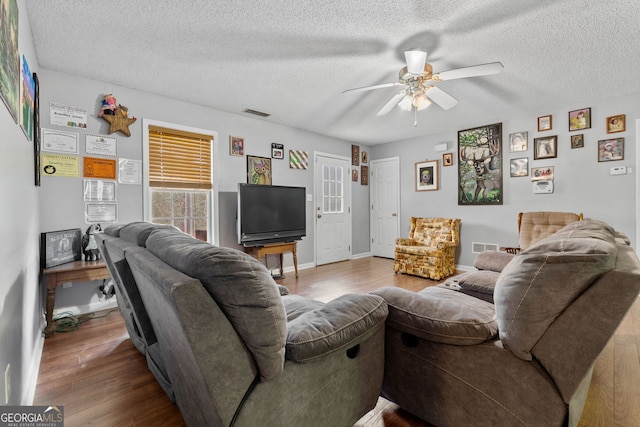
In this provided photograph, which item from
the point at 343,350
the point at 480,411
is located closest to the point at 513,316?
the point at 480,411

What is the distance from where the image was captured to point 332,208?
5.60 meters

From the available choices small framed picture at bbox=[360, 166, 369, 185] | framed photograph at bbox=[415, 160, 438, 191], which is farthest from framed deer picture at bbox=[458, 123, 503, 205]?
small framed picture at bbox=[360, 166, 369, 185]

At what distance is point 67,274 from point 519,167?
5565 millimetres

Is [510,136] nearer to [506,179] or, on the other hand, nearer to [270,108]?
[506,179]

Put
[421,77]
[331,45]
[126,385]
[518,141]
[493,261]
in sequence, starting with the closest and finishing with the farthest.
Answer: [126,385]
[331,45]
[421,77]
[493,261]
[518,141]

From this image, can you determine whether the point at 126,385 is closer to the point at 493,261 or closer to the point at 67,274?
the point at 67,274

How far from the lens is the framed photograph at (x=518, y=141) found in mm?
4266

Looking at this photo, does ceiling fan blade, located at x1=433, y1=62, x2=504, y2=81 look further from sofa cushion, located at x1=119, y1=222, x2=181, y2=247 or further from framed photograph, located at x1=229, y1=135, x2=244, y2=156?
framed photograph, located at x1=229, y1=135, x2=244, y2=156

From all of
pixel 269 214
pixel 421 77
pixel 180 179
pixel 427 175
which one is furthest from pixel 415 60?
pixel 427 175

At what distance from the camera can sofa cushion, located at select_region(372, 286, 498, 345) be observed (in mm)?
1211

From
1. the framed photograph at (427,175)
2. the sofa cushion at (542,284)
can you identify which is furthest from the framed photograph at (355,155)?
the sofa cushion at (542,284)

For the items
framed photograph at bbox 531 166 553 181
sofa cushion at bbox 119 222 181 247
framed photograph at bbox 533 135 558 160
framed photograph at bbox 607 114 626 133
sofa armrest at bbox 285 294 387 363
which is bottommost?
sofa armrest at bbox 285 294 387 363

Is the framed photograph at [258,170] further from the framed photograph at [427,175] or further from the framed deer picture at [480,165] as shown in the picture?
the framed deer picture at [480,165]

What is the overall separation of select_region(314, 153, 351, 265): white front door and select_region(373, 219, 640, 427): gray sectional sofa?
12.8 feet
